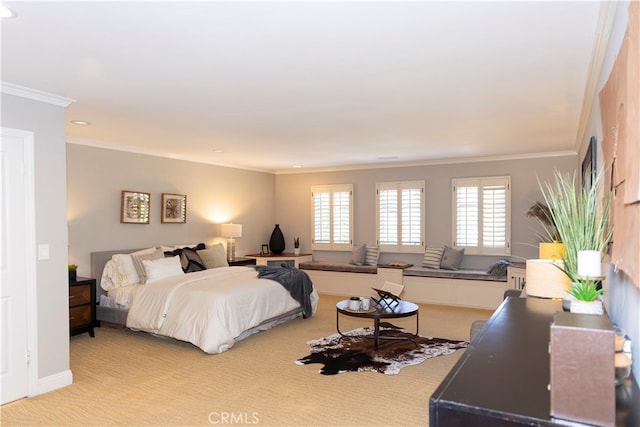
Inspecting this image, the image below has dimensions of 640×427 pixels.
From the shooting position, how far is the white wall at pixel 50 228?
11.5 ft

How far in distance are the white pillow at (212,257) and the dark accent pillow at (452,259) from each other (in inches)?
140

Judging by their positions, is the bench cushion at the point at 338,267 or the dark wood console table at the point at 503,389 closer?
the dark wood console table at the point at 503,389

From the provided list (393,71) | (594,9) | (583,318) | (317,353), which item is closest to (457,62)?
(393,71)

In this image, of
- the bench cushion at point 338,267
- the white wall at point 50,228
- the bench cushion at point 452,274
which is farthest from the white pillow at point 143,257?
the bench cushion at point 452,274

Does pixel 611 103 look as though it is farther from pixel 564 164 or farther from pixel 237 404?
pixel 564 164

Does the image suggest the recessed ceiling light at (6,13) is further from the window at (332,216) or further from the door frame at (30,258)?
the window at (332,216)

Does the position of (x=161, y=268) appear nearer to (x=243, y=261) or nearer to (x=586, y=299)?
(x=243, y=261)

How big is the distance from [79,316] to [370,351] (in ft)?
10.9

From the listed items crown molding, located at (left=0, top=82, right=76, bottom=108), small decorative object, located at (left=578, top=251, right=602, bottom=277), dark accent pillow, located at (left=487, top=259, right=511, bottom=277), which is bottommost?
dark accent pillow, located at (left=487, top=259, right=511, bottom=277)

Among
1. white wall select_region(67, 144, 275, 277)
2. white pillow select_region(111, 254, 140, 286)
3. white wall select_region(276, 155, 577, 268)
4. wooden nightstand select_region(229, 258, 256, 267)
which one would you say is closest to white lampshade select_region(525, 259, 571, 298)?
white wall select_region(276, 155, 577, 268)

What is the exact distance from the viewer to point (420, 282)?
23.5 ft

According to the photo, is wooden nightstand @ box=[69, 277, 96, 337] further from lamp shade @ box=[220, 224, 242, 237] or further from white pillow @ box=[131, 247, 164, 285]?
lamp shade @ box=[220, 224, 242, 237]

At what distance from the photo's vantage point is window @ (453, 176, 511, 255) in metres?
6.99

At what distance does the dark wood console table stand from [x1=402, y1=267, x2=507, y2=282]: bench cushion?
16.6 ft
